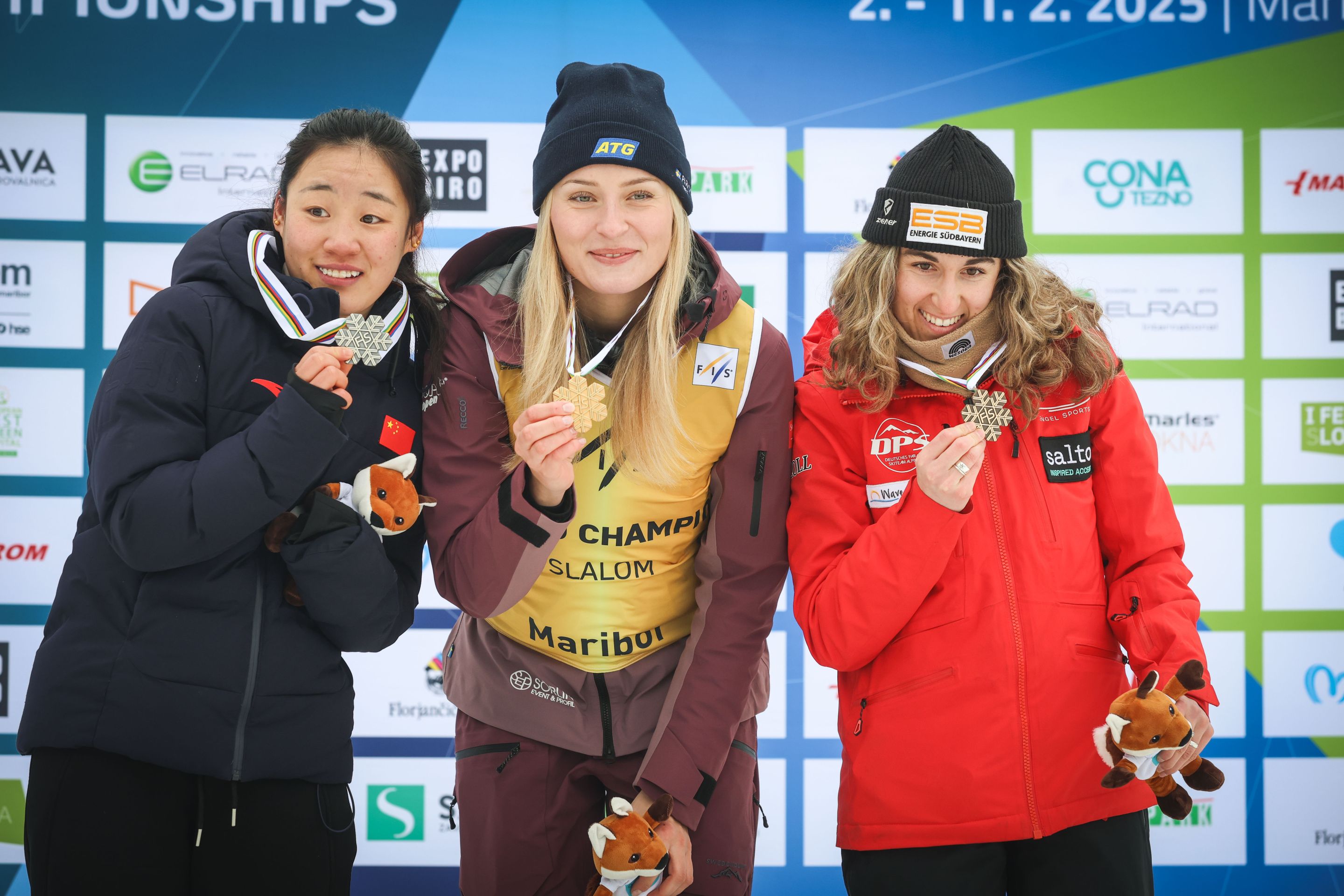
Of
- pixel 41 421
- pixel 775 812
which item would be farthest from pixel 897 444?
pixel 41 421

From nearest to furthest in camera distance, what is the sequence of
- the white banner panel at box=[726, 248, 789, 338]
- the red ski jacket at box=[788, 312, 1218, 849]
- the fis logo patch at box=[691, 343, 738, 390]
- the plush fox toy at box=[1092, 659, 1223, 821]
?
the plush fox toy at box=[1092, 659, 1223, 821] → the red ski jacket at box=[788, 312, 1218, 849] → the fis logo patch at box=[691, 343, 738, 390] → the white banner panel at box=[726, 248, 789, 338]

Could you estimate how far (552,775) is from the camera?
173 centimetres

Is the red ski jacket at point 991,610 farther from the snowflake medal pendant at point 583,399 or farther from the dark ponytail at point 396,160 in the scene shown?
the dark ponytail at point 396,160

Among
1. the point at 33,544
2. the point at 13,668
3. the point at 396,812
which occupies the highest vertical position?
the point at 33,544

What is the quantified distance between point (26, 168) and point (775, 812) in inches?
132

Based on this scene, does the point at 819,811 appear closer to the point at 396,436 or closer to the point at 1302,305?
the point at 396,436

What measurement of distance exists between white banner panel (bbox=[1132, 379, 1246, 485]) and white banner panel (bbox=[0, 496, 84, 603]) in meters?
3.70

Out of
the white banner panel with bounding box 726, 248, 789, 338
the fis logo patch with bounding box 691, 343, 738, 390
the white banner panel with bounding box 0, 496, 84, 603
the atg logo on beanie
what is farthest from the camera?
the white banner panel with bounding box 726, 248, 789, 338

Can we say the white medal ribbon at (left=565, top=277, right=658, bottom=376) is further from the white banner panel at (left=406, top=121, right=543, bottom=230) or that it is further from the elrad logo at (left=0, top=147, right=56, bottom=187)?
the elrad logo at (left=0, top=147, right=56, bottom=187)

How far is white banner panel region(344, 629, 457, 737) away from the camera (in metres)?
3.25

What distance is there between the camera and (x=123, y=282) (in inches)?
127

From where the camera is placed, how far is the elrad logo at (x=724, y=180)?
3254 millimetres

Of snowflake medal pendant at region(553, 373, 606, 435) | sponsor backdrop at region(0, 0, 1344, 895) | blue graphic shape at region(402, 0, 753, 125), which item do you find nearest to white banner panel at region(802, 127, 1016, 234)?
sponsor backdrop at region(0, 0, 1344, 895)

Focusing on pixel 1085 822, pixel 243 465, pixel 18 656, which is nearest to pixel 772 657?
pixel 1085 822
